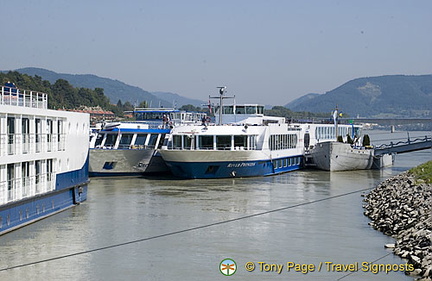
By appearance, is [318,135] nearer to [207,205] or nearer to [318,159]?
[318,159]

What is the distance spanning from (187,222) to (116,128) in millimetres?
20635

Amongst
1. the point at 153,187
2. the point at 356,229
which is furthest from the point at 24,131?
the point at 153,187

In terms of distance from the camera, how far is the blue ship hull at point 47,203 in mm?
22609

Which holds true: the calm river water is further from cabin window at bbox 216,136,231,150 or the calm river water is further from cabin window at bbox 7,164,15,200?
cabin window at bbox 216,136,231,150

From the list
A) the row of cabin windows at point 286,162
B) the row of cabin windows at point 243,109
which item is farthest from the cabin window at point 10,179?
the row of cabin windows at point 243,109

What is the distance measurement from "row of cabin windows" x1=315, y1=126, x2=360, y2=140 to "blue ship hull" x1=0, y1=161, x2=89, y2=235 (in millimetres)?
34176

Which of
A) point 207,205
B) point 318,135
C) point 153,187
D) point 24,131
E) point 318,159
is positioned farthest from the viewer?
point 318,135

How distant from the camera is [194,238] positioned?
2428 cm

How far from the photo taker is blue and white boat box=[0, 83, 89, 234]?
22.7m

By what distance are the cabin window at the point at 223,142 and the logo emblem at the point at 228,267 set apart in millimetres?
23662

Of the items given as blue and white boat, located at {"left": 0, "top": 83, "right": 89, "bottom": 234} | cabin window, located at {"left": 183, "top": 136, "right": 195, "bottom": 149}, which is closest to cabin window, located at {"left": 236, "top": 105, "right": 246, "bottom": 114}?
cabin window, located at {"left": 183, "top": 136, "right": 195, "bottom": 149}

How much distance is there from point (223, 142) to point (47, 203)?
19.7 meters

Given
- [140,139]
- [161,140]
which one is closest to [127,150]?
[140,139]

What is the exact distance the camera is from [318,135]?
205ft
